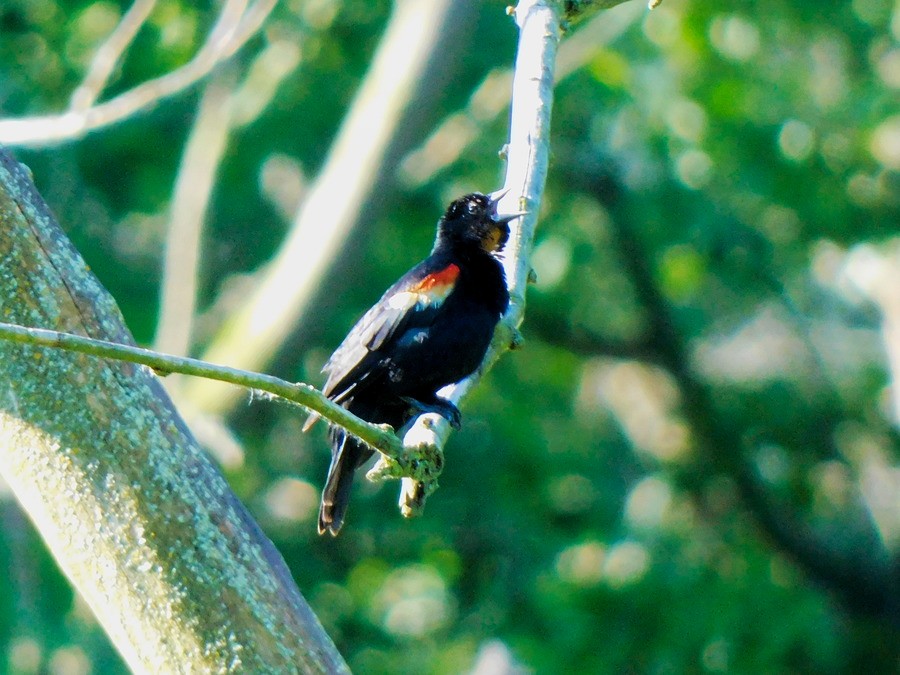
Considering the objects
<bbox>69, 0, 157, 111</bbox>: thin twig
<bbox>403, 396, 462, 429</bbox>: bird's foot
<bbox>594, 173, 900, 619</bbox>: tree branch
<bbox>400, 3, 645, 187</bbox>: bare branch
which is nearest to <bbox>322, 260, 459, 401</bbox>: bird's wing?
<bbox>403, 396, 462, 429</bbox>: bird's foot

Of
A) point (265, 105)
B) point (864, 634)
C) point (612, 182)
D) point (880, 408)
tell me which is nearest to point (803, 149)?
point (612, 182)

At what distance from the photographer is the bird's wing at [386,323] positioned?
14.3 feet

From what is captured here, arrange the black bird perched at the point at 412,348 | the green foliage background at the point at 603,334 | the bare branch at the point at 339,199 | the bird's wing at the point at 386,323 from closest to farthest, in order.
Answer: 1. the black bird perched at the point at 412,348
2. the bird's wing at the point at 386,323
3. the bare branch at the point at 339,199
4. the green foliage background at the point at 603,334

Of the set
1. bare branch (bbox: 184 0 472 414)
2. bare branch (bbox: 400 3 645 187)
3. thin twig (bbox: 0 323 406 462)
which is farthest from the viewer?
bare branch (bbox: 400 3 645 187)

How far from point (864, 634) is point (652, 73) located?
572 cm

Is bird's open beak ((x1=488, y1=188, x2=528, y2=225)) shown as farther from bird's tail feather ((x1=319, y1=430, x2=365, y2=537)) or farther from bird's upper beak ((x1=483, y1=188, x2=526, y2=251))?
bird's tail feather ((x1=319, y1=430, x2=365, y2=537))

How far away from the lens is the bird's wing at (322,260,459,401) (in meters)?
4.35

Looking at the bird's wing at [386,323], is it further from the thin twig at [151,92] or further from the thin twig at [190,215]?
the thin twig at [190,215]

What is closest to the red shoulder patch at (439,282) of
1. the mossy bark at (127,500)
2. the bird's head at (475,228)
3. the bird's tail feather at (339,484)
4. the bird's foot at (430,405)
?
the bird's head at (475,228)

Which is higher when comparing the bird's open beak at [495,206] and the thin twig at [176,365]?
the bird's open beak at [495,206]

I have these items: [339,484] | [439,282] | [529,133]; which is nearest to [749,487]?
[439,282]

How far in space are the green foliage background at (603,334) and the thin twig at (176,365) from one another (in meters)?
5.86

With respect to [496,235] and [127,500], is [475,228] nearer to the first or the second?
[496,235]

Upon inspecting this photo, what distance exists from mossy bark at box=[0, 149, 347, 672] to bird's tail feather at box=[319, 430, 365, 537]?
4.98ft
